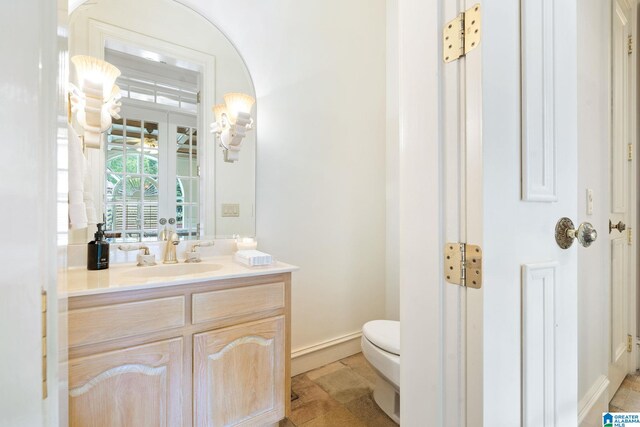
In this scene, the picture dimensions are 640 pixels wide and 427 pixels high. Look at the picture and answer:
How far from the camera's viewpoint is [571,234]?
832mm

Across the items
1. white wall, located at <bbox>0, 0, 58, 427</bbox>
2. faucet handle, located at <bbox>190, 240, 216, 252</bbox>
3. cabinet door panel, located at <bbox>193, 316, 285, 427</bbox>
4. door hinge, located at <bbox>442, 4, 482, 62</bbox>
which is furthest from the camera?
faucet handle, located at <bbox>190, 240, 216, 252</bbox>

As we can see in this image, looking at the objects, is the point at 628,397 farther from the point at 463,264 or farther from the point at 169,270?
the point at 169,270

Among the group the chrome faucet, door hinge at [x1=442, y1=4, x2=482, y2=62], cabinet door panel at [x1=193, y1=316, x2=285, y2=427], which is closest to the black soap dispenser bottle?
the chrome faucet

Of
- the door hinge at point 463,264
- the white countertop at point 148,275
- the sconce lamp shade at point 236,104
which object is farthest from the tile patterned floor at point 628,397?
the sconce lamp shade at point 236,104

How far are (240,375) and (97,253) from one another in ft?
2.79

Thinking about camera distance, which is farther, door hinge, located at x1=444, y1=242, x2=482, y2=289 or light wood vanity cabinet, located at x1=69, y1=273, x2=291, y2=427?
light wood vanity cabinet, located at x1=69, y1=273, x2=291, y2=427

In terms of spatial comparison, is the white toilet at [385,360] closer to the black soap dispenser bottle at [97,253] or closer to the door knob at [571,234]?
the door knob at [571,234]

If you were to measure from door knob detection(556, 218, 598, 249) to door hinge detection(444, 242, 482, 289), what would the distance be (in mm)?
393

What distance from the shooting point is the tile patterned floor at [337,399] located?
1553 millimetres

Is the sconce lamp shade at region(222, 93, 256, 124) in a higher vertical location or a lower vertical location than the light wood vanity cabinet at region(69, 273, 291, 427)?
higher

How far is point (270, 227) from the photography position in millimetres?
1919

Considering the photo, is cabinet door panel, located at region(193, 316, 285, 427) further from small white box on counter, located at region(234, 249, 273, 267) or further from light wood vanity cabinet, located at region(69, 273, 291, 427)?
small white box on counter, located at region(234, 249, 273, 267)

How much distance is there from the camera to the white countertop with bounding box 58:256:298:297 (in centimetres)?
104

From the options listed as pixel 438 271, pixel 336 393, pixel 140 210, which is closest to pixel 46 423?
pixel 438 271
